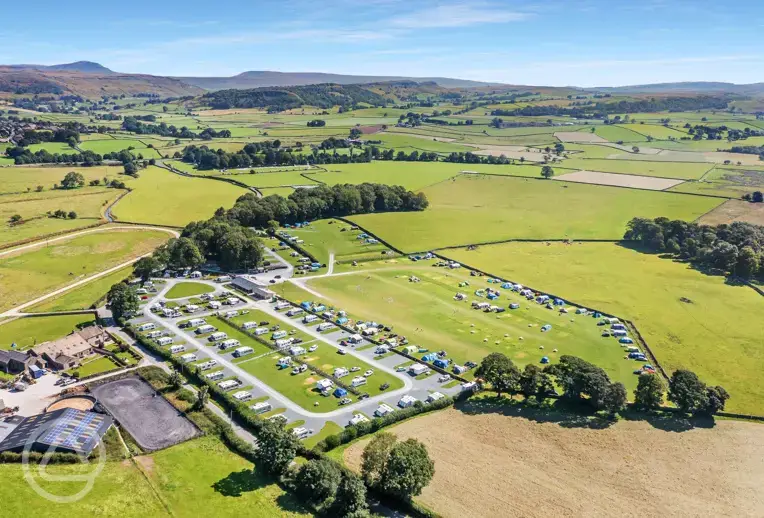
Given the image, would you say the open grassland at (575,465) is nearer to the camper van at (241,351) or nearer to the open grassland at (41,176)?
the camper van at (241,351)

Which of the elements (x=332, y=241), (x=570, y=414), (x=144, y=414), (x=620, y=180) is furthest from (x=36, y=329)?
(x=620, y=180)

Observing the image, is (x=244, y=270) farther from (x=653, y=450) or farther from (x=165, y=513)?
(x=653, y=450)

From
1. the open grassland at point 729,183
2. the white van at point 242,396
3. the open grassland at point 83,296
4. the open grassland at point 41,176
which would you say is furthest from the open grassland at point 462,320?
the open grassland at point 41,176

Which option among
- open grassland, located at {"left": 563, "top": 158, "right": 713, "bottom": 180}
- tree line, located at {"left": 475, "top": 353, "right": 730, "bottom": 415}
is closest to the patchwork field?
open grassland, located at {"left": 563, "top": 158, "right": 713, "bottom": 180}

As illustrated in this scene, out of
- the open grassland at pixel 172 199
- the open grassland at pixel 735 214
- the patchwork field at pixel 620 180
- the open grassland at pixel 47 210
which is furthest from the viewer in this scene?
the patchwork field at pixel 620 180

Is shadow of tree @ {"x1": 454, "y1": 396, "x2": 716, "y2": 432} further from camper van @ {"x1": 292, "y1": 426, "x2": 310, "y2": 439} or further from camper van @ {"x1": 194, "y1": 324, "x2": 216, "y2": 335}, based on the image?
camper van @ {"x1": 194, "y1": 324, "x2": 216, "y2": 335}

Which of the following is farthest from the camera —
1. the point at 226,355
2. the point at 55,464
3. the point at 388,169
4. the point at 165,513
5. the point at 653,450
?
the point at 388,169

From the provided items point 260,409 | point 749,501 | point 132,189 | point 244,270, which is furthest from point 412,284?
point 132,189
